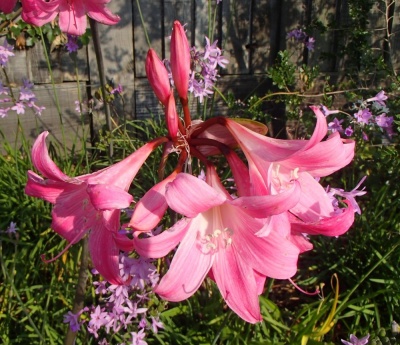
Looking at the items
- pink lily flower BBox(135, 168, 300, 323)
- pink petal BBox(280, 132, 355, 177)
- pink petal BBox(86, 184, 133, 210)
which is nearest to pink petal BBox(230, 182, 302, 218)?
pink lily flower BBox(135, 168, 300, 323)

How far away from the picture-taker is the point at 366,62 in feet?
11.6

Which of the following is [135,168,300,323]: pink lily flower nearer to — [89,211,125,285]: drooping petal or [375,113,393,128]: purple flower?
[89,211,125,285]: drooping petal

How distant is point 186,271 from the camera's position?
3.49ft

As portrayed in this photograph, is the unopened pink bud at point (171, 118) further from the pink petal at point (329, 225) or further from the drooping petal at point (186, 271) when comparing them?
the pink petal at point (329, 225)

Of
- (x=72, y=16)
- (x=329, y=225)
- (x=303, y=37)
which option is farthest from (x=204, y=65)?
(x=303, y=37)

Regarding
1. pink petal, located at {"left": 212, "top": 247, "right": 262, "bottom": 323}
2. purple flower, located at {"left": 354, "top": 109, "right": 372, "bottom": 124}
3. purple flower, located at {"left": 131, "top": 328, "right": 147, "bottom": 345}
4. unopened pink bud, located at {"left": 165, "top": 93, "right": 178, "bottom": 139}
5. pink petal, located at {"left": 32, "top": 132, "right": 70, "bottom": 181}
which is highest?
unopened pink bud, located at {"left": 165, "top": 93, "right": 178, "bottom": 139}

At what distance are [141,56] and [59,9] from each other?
2722 millimetres

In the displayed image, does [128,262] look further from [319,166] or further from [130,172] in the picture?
[319,166]

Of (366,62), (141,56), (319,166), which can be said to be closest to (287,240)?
(319,166)

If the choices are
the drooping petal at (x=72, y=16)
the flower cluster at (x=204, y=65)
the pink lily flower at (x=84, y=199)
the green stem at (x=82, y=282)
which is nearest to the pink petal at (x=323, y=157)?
the pink lily flower at (x=84, y=199)

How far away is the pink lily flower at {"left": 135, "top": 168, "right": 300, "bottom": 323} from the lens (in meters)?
0.92

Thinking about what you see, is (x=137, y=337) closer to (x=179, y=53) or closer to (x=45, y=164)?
(x=45, y=164)

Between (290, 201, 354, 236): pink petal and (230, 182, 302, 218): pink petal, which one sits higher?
(230, 182, 302, 218): pink petal

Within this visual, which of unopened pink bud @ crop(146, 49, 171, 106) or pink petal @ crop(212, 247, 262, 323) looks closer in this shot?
pink petal @ crop(212, 247, 262, 323)
